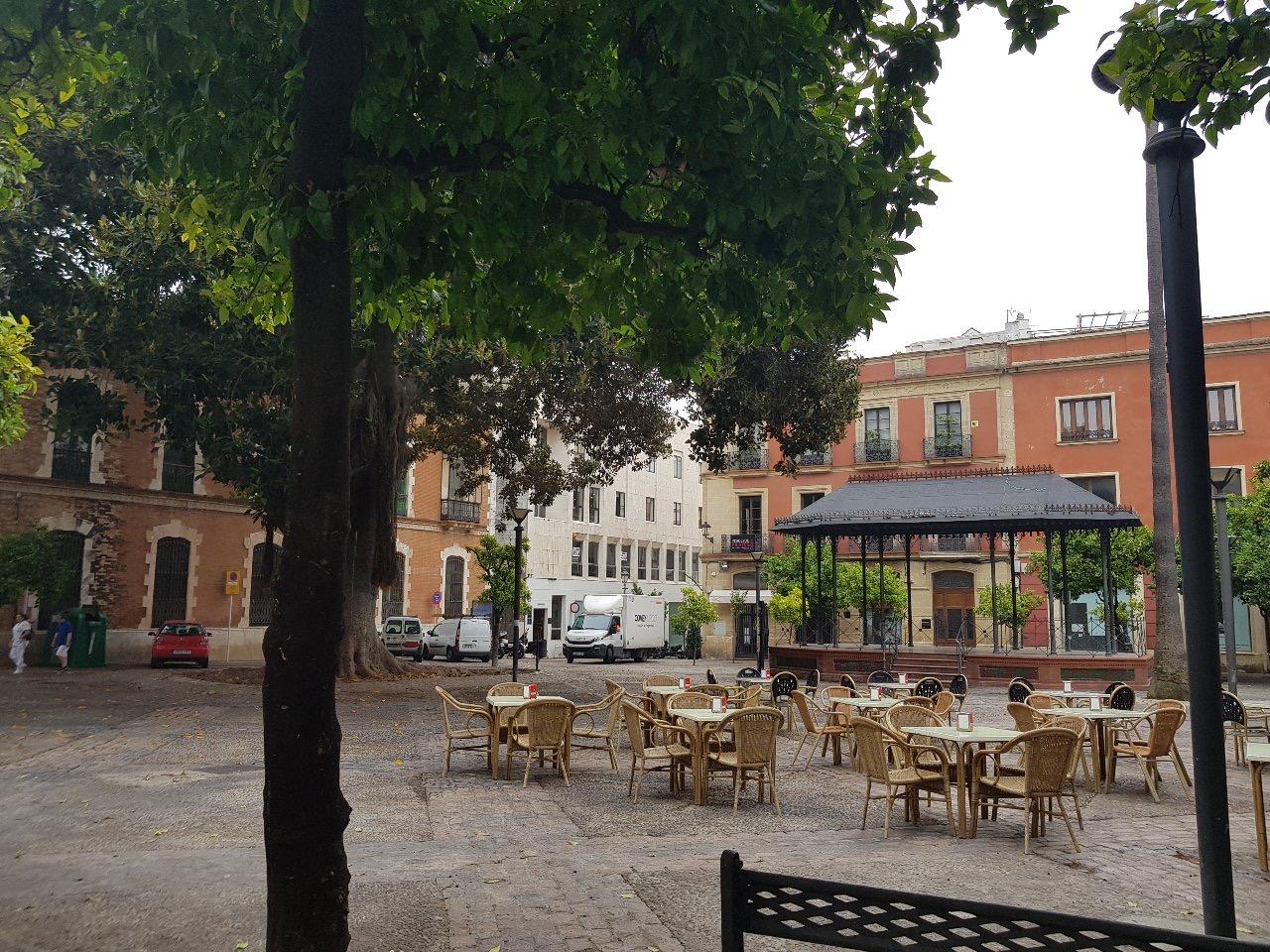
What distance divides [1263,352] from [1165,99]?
36754 mm

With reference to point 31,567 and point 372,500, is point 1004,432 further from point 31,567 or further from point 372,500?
point 31,567

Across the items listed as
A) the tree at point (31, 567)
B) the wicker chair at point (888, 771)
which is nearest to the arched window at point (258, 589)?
the tree at point (31, 567)

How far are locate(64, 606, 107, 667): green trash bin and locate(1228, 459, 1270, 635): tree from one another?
3031cm

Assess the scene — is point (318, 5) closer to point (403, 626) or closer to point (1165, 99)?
point (1165, 99)

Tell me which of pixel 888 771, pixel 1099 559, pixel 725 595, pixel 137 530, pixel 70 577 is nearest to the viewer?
pixel 888 771

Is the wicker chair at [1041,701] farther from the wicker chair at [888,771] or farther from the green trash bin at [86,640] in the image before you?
the green trash bin at [86,640]

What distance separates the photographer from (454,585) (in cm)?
4219

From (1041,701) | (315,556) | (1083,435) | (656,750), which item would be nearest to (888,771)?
(656,750)

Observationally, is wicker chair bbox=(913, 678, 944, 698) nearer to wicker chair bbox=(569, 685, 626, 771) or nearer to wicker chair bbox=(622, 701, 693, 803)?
wicker chair bbox=(569, 685, 626, 771)

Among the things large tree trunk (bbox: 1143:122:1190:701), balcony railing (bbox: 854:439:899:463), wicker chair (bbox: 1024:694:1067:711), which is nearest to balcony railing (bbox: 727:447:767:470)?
balcony railing (bbox: 854:439:899:463)

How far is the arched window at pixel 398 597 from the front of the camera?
128 feet

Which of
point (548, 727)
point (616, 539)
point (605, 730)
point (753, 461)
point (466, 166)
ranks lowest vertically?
point (605, 730)

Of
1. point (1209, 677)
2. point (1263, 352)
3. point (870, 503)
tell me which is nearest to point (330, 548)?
point (1209, 677)

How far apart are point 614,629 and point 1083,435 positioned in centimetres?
1938
